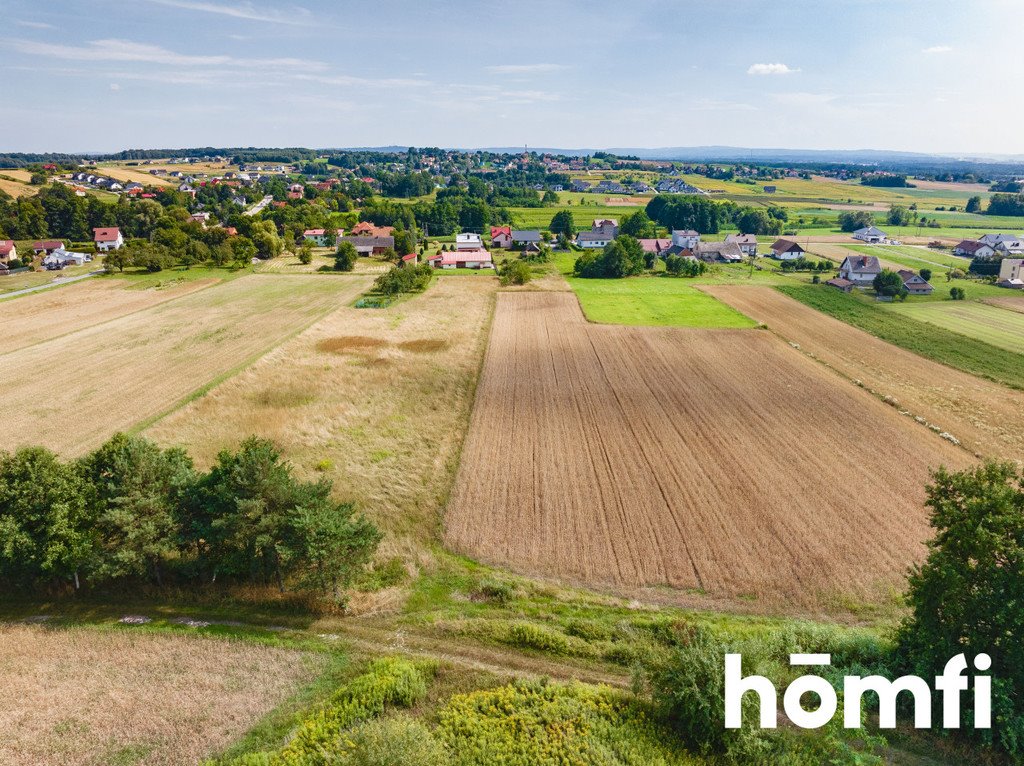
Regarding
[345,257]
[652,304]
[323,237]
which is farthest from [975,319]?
[323,237]

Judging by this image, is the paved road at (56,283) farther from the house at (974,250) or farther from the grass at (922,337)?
the house at (974,250)

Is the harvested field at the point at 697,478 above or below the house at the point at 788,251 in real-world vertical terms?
below

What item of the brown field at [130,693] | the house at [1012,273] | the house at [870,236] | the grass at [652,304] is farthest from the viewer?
Result: the house at [870,236]

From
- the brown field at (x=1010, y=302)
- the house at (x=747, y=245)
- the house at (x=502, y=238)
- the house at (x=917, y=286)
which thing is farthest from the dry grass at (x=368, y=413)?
the house at (x=747, y=245)

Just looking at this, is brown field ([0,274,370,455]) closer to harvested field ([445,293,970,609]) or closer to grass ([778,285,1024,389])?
harvested field ([445,293,970,609])

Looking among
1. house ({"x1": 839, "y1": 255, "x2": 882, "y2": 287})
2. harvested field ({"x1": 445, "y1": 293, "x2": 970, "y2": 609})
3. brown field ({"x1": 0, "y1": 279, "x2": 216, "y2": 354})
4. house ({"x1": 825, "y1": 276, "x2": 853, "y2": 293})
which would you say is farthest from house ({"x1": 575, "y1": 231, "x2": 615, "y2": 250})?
brown field ({"x1": 0, "y1": 279, "x2": 216, "y2": 354})

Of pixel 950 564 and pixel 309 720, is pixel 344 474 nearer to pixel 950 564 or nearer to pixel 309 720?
pixel 309 720

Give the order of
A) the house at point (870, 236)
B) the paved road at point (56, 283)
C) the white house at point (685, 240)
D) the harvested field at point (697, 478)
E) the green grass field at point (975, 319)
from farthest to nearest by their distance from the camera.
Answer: the house at point (870, 236) < the white house at point (685, 240) < the paved road at point (56, 283) < the green grass field at point (975, 319) < the harvested field at point (697, 478)
